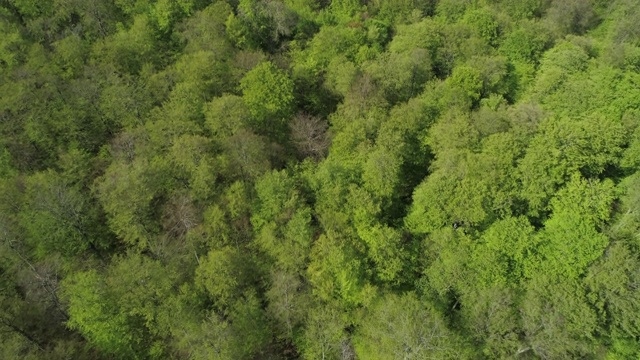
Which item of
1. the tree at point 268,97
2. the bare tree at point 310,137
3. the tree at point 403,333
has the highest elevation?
the tree at point 268,97

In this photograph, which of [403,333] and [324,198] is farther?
[324,198]

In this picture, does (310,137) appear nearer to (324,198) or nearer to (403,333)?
(324,198)

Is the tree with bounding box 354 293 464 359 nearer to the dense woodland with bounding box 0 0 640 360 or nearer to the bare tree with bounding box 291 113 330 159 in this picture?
the dense woodland with bounding box 0 0 640 360

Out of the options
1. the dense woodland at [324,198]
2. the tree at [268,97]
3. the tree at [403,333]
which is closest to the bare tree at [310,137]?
the dense woodland at [324,198]

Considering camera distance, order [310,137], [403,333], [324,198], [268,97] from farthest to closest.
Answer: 1. [268,97]
2. [310,137]
3. [324,198]
4. [403,333]

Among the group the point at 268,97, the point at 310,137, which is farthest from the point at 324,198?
the point at 268,97

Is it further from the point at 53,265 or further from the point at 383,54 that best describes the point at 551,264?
the point at 53,265

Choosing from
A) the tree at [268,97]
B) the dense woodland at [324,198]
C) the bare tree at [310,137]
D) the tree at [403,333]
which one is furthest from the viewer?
the tree at [268,97]

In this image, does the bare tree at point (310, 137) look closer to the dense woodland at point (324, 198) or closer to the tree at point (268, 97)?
the dense woodland at point (324, 198)

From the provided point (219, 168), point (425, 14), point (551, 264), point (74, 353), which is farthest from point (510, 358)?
point (425, 14)

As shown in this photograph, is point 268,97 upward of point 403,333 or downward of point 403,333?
upward

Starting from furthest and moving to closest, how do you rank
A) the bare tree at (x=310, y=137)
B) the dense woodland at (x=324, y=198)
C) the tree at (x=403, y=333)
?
the bare tree at (x=310, y=137) → the dense woodland at (x=324, y=198) → the tree at (x=403, y=333)
